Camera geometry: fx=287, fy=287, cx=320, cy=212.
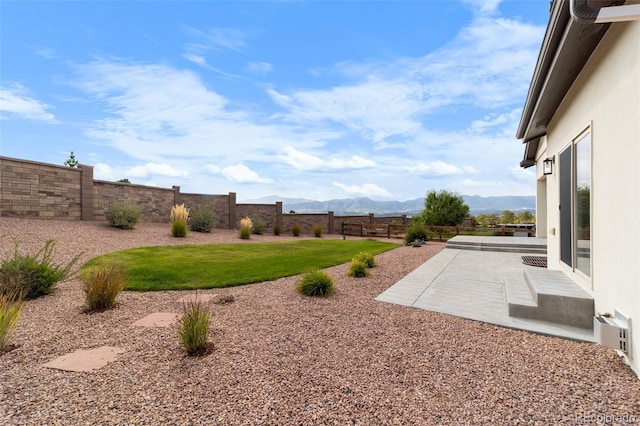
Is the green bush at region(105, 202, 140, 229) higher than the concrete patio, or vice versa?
the green bush at region(105, 202, 140, 229)

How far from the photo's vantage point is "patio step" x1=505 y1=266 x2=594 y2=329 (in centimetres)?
346

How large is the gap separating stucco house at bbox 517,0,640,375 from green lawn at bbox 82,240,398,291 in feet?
16.7

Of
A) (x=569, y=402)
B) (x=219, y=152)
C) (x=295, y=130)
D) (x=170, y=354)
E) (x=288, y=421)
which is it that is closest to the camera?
(x=288, y=421)

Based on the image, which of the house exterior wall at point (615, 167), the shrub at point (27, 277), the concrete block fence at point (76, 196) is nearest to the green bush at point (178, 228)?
the concrete block fence at point (76, 196)

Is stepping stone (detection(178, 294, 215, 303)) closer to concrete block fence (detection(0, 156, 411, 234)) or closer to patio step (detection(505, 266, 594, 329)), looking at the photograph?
patio step (detection(505, 266, 594, 329))

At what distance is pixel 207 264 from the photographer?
771cm

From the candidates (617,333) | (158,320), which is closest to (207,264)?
(158,320)

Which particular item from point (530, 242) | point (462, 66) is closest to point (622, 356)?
point (530, 242)

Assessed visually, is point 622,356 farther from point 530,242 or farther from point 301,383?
point 530,242

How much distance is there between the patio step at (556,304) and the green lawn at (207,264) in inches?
169

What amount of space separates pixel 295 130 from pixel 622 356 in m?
16.9

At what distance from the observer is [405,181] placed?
23.9 metres

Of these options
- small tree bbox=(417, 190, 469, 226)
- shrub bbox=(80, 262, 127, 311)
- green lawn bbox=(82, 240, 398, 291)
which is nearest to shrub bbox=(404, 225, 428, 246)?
green lawn bbox=(82, 240, 398, 291)

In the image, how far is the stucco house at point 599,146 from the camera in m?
2.50
